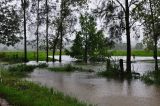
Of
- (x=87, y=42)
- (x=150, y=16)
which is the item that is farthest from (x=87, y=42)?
(x=150, y=16)

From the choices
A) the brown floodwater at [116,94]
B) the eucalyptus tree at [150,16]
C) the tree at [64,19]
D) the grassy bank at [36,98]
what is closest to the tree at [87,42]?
the tree at [64,19]

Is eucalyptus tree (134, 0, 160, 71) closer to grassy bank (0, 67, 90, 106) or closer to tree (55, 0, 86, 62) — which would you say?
grassy bank (0, 67, 90, 106)

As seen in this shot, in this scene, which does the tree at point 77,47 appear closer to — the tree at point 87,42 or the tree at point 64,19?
the tree at point 87,42

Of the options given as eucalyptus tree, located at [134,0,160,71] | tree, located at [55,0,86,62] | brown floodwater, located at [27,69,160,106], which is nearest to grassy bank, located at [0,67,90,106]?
brown floodwater, located at [27,69,160,106]

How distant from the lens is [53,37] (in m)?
59.2

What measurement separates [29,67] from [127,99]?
18056mm

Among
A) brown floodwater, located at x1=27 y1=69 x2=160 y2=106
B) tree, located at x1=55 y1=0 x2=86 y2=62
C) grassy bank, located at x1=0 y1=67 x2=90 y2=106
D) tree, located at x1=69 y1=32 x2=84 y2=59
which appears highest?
tree, located at x1=55 y1=0 x2=86 y2=62

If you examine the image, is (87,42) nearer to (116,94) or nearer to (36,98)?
(116,94)

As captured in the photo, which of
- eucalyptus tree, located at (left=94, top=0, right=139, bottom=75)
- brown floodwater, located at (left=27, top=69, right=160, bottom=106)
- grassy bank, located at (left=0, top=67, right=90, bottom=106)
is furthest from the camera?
eucalyptus tree, located at (left=94, top=0, right=139, bottom=75)

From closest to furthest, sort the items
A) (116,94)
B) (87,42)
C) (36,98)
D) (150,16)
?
1. (36,98)
2. (116,94)
3. (150,16)
4. (87,42)

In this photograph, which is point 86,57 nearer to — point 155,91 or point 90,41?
point 90,41

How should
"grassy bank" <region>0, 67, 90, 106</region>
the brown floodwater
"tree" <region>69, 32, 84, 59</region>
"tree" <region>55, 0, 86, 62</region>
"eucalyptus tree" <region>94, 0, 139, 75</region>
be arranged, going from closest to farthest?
"grassy bank" <region>0, 67, 90, 106</region>
the brown floodwater
"eucalyptus tree" <region>94, 0, 139, 75</region>
"tree" <region>55, 0, 86, 62</region>
"tree" <region>69, 32, 84, 59</region>

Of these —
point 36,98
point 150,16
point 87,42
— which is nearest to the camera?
point 36,98

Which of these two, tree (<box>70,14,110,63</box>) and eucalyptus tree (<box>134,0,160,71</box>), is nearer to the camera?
eucalyptus tree (<box>134,0,160,71</box>)
